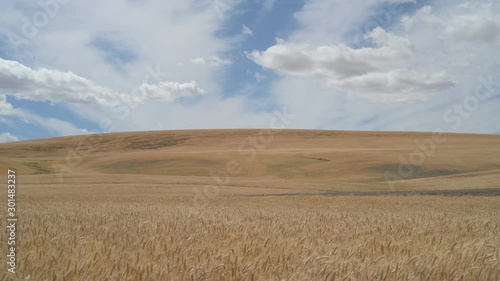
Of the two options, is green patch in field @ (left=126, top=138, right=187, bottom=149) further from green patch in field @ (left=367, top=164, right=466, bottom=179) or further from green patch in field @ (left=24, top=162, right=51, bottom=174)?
green patch in field @ (left=367, top=164, right=466, bottom=179)

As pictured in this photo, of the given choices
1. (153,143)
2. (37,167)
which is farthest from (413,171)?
(153,143)

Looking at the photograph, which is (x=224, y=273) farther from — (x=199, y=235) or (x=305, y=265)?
(x=199, y=235)

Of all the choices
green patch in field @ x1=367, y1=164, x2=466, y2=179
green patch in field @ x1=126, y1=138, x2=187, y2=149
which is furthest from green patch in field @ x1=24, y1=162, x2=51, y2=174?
green patch in field @ x1=367, y1=164, x2=466, y2=179

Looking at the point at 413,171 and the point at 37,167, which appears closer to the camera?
the point at 413,171

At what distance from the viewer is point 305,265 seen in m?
3.85

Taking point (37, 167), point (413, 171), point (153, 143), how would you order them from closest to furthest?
point (413, 171) < point (37, 167) < point (153, 143)

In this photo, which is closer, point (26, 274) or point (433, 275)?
point (26, 274)

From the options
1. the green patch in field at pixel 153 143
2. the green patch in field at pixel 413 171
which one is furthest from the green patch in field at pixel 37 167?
the green patch in field at pixel 413 171

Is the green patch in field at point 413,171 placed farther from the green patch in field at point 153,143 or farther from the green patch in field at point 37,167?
the green patch in field at point 153,143

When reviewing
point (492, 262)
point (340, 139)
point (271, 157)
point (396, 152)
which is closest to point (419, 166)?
point (396, 152)

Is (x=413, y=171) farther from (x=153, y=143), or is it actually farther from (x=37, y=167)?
(x=153, y=143)

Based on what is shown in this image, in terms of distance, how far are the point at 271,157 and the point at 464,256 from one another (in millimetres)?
66783

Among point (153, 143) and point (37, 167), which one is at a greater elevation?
point (153, 143)

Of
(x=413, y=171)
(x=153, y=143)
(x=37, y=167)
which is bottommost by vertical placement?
(x=37, y=167)
